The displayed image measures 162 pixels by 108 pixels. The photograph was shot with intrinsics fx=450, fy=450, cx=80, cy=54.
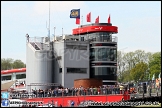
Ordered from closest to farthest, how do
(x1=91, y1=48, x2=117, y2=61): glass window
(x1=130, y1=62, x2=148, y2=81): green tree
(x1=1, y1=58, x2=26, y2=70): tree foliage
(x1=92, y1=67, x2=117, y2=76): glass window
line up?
(x1=92, y1=67, x2=117, y2=76): glass window
(x1=91, y1=48, x2=117, y2=61): glass window
(x1=130, y1=62, x2=148, y2=81): green tree
(x1=1, y1=58, x2=26, y2=70): tree foliage

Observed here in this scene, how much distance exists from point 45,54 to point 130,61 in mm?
50506

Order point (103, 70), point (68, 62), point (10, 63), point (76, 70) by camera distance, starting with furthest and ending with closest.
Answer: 1. point (10, 63)
2. point (103, 70)
3. point (76, 70)
4. point (68, 62)

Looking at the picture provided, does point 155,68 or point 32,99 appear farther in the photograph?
point 155,68

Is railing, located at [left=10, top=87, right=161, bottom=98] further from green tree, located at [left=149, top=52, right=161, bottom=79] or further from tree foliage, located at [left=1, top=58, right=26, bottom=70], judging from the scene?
tree foliage, located at [left=1, top=58, right=26, bottom=70]

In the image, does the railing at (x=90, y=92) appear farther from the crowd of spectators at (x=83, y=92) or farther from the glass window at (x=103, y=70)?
the glass window at (x=103, y=70)

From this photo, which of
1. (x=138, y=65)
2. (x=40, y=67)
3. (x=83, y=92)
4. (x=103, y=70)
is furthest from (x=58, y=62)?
(x=138, y=65)

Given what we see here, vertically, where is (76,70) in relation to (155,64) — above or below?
below

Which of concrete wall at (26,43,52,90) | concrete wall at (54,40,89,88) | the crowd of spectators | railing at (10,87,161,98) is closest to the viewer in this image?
railing at (10,87,161,98)

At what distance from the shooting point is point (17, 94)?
60.5 m

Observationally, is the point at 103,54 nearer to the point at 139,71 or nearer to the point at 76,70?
the point at 76,70

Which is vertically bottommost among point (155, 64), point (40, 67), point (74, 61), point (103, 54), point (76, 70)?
point (76, 70)

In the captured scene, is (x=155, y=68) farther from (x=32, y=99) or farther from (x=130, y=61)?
(x=32, y=99)

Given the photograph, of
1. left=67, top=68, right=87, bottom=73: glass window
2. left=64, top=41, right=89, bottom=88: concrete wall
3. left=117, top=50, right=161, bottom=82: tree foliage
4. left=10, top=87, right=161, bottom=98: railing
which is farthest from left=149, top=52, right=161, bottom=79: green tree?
left=10, top=87, right=161, bottom=98: railing

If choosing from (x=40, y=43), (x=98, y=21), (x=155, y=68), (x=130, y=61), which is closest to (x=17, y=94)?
(x=40, y=43)
